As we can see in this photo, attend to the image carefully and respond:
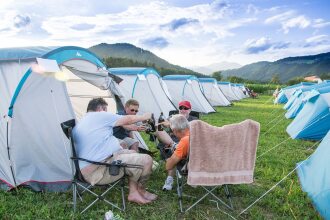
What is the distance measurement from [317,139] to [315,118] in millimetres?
690

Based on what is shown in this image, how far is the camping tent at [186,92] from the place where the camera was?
675 inches

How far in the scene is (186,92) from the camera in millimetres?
17281

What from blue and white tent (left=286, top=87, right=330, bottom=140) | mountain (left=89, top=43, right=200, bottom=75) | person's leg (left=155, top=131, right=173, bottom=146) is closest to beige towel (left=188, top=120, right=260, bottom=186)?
person's leg (left=155, top=131, right=173, bottom=146)

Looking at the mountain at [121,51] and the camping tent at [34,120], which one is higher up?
the camping tent at [34,120]

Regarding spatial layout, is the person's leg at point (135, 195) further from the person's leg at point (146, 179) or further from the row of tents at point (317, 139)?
the row of tents at point (317, 139)

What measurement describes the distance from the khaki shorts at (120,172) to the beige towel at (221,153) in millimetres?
746

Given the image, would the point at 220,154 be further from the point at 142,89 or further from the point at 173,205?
the point at 142,89

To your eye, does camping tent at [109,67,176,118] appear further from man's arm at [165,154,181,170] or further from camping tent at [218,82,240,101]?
camping tent at [218,82,240,101]

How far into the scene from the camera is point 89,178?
4559mm

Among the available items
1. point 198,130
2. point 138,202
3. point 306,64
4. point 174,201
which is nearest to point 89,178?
point 138,202

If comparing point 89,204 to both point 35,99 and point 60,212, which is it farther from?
point 35,99

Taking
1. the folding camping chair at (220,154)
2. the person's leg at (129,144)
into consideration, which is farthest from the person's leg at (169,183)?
the person's leg at (129,144)

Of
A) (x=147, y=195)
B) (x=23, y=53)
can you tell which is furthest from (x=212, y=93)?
(x=147, y=195)

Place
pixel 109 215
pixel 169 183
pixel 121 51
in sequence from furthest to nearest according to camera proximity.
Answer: pixel 121 51
pixel 169 183
pixel 109 215
